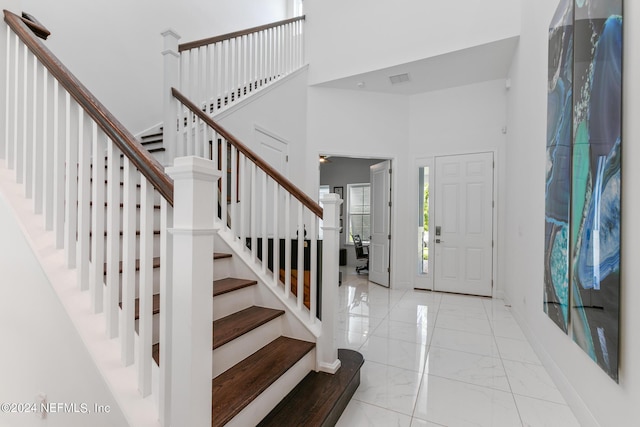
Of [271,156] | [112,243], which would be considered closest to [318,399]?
[112,243]

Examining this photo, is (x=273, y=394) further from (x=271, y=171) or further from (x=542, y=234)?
(x=542, y=234)

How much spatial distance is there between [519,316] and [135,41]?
548 centimetres

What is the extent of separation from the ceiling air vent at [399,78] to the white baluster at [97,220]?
426 cm

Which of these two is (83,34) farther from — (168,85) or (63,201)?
(63,201)

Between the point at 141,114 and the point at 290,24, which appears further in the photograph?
the point at 290,24

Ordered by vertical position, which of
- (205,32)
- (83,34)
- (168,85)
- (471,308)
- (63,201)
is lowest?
(471,308)

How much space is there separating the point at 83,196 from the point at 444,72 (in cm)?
461

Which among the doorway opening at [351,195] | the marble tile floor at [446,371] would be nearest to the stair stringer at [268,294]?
the marble tile floor at [446,371]

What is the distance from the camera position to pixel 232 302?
6.87 feet

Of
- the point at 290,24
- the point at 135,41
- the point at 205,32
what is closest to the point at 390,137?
the point at 290,24

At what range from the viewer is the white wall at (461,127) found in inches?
180

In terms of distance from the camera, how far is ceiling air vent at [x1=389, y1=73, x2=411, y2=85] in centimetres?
457

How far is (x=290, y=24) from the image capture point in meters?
4.91

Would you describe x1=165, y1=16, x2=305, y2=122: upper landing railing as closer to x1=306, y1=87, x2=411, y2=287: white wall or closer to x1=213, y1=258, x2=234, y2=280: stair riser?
x1=306, y1=87, x2=411, y2=287: white wall
